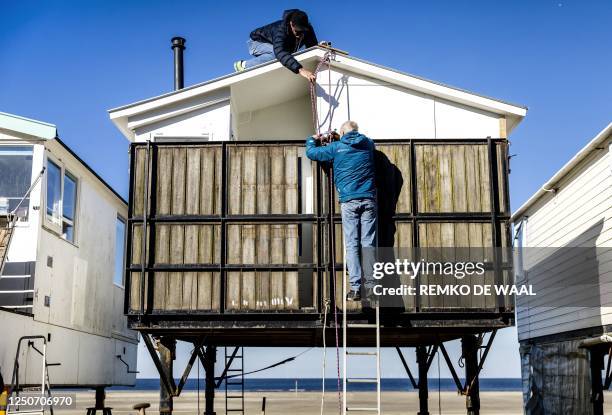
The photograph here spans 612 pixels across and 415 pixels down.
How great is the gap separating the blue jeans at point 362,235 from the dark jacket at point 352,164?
131 millimetres

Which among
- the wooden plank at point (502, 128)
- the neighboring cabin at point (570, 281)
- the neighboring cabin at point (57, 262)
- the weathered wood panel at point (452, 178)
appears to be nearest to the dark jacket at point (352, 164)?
the weathered wood panel at point (452, 178)

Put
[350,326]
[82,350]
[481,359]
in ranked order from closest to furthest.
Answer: [350,326], [481,359], [82,350]

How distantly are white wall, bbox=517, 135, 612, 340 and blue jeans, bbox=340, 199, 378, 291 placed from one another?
21.5ft

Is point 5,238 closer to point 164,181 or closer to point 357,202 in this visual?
point 164,181

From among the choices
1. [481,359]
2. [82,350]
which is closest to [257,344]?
[82,350]

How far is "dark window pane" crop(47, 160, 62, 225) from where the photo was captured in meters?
14.4

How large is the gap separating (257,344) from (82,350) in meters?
3.74

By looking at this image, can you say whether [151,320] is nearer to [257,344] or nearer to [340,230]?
[340,230]

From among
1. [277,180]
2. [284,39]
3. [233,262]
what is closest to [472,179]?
[277,180]

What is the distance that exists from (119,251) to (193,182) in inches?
351

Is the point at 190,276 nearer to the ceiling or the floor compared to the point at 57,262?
nearer to the floor

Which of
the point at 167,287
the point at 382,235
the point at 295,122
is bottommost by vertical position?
the point at 167,287

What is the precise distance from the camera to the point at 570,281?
17938mm

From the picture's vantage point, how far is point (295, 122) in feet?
46.7
